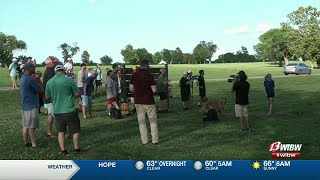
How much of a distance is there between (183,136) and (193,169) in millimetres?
4271

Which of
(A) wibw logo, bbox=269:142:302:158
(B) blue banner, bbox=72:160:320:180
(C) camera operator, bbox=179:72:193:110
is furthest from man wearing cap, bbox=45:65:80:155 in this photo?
(C) camera operator, bbox=179:72:193:110

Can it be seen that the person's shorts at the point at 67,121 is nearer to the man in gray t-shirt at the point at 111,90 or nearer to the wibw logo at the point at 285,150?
the wibw logo at the point at 285,150

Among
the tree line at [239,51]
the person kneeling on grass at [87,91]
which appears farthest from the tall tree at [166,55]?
the person kneeling on grass at [87,91]

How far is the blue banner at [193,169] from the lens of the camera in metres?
5.64

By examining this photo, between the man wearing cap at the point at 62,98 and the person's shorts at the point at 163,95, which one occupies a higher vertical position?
the man wearing cap at the point at 62,98

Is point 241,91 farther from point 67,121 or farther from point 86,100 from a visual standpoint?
point 86,100

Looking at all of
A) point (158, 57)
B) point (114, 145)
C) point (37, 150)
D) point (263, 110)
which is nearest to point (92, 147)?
point (114, 145)

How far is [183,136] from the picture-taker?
32.8ft

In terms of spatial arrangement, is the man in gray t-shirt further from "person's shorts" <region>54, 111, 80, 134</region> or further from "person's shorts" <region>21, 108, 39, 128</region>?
"person's shorts" <region>54, 111, 80, 134</region>

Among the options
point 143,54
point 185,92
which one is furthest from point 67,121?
point 185,92

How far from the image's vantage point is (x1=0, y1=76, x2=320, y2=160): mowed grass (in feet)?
25.4

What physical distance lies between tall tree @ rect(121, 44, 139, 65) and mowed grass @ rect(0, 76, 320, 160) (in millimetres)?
1782

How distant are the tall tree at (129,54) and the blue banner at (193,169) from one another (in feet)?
6.53

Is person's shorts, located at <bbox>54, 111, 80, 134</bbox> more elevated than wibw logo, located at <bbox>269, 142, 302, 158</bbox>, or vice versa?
person's shorts, located at <bbox>54, 111, 80, 134</bbox>
